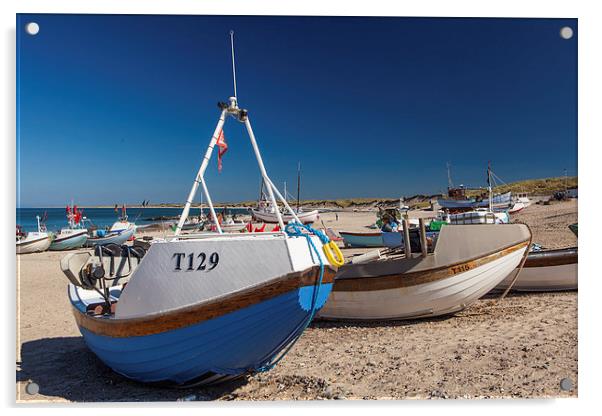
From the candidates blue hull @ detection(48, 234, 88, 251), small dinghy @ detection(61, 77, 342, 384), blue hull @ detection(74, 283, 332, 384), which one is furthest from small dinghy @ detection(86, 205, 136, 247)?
small dinghy @ detection(61, 77, 342, 384)

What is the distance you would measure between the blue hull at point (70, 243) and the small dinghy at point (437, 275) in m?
19.8

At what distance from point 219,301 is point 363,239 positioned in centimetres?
1614

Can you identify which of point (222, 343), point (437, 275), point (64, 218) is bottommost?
point (64, 218)

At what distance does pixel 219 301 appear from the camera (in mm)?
3377

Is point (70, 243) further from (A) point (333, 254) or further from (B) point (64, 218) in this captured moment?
(B) point (64, 218)

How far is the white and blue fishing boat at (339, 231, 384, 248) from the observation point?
61.9 ft

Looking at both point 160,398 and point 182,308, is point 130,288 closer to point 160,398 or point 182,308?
point 182,308

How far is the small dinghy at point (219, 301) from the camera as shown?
3.34 metres

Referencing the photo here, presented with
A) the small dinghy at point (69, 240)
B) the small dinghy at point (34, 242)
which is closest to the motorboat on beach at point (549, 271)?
the small dinghy at point (34, 242)

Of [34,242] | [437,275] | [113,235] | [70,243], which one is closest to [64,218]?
[113,235]

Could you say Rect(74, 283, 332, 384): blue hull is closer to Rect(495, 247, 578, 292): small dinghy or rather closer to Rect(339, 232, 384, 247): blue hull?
Rect(495, 247, 578, 292): small dinghy

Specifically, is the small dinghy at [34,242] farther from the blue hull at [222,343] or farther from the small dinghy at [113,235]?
the blue hull at [222,343]

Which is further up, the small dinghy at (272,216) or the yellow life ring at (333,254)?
the yellow life ring at (333,254)
